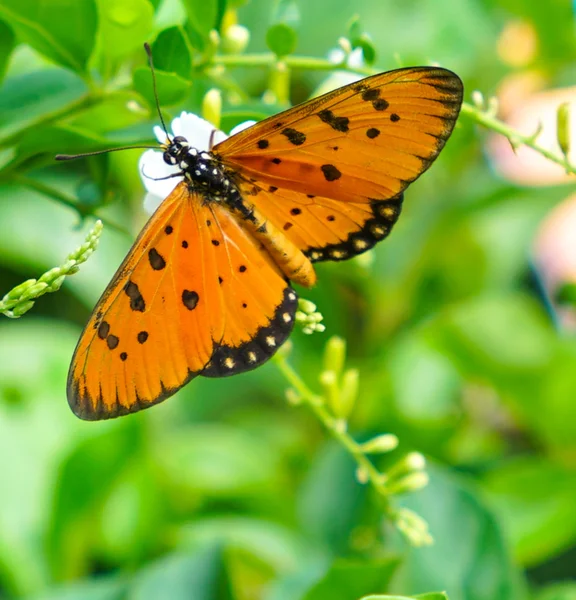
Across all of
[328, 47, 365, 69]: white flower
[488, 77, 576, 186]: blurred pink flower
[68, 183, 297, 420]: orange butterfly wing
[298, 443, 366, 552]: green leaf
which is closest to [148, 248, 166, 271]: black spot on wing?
[68, 183, 297, 420]: orange butterfly wing

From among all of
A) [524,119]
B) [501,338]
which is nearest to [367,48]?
[501,338]

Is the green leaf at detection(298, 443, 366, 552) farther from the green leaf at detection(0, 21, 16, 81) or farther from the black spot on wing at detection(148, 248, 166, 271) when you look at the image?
the green leaf at detection(0, 21, 16, 81)

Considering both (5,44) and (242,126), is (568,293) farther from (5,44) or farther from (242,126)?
(5,44)

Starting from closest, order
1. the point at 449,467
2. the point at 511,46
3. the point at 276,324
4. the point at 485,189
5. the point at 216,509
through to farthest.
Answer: the point at 276,324 < the point at 449,467 < the point at 216,509 < the point at 485,189 < the point at 511,46

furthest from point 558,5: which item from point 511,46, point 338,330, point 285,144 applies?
point 285,144

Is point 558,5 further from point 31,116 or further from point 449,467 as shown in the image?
point 31,116

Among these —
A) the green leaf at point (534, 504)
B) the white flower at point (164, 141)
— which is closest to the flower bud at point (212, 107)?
the white flower at point (164, 141)
